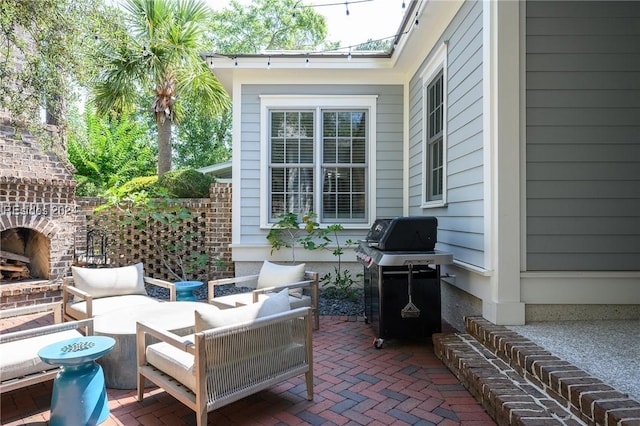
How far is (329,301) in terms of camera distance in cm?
564

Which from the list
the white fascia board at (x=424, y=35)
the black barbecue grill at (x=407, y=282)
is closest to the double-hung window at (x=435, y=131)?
the white fascia board at (x=424, y=35)

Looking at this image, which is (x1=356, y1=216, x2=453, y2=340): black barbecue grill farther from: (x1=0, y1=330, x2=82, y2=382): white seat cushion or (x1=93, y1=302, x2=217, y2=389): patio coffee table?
(x1=0, y1=330, x2=82, y2=382): white seat cushion

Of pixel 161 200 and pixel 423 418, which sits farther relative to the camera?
pixel 161 200

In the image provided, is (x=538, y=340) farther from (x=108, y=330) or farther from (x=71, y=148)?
(x=71, y=148)

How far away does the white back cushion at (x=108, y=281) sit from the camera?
4.10 metres

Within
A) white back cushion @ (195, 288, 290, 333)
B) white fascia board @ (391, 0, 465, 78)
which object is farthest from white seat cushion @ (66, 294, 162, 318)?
A: white fascia board @ (391, 0, 465, 78)

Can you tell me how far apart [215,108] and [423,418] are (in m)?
7.96

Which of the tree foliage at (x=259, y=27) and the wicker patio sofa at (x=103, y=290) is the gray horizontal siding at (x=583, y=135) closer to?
the wicker patio sofa at (x=103, y=290)

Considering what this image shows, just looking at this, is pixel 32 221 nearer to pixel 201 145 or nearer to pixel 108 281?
pixel 108 281

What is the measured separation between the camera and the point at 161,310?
369cm

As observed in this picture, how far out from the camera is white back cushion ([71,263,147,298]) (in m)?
4.10

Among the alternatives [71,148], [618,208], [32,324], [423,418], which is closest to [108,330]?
[32,324]

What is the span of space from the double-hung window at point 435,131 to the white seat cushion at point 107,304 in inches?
144

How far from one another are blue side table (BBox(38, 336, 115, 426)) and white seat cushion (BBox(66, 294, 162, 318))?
146 cm
